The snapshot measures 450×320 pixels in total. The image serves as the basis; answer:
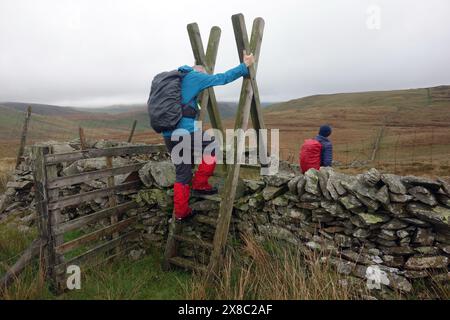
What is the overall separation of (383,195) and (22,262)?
4430mm

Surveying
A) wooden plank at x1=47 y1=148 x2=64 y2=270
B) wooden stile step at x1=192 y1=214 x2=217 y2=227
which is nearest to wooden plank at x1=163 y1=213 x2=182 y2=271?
wooden stile step at x1=192 y1=214 x2=217 y2=227

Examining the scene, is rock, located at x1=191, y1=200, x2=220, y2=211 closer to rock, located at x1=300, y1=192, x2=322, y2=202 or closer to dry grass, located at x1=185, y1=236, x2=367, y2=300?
dry grass, located at x1=185, y1=236, x2=367, y2=300

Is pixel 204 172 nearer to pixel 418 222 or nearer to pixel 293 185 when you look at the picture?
pixel 293 185

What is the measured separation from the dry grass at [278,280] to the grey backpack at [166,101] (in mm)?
1880

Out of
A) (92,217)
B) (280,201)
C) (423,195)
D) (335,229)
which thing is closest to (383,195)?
(423,195)

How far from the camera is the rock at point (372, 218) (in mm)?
3711

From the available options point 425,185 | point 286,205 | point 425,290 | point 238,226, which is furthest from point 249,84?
point 425,290

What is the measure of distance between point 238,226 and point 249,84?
2074 mm

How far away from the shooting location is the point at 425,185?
3.63 metres

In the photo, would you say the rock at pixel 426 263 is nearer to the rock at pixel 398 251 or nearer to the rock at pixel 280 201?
the rock at pixel 398 251

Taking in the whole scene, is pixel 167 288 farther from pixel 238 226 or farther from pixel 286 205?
pixel 286 205

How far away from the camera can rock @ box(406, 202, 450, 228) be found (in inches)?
133

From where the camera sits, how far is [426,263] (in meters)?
3.54

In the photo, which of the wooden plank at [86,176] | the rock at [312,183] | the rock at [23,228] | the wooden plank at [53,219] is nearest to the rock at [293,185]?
the rock at [312,183]
